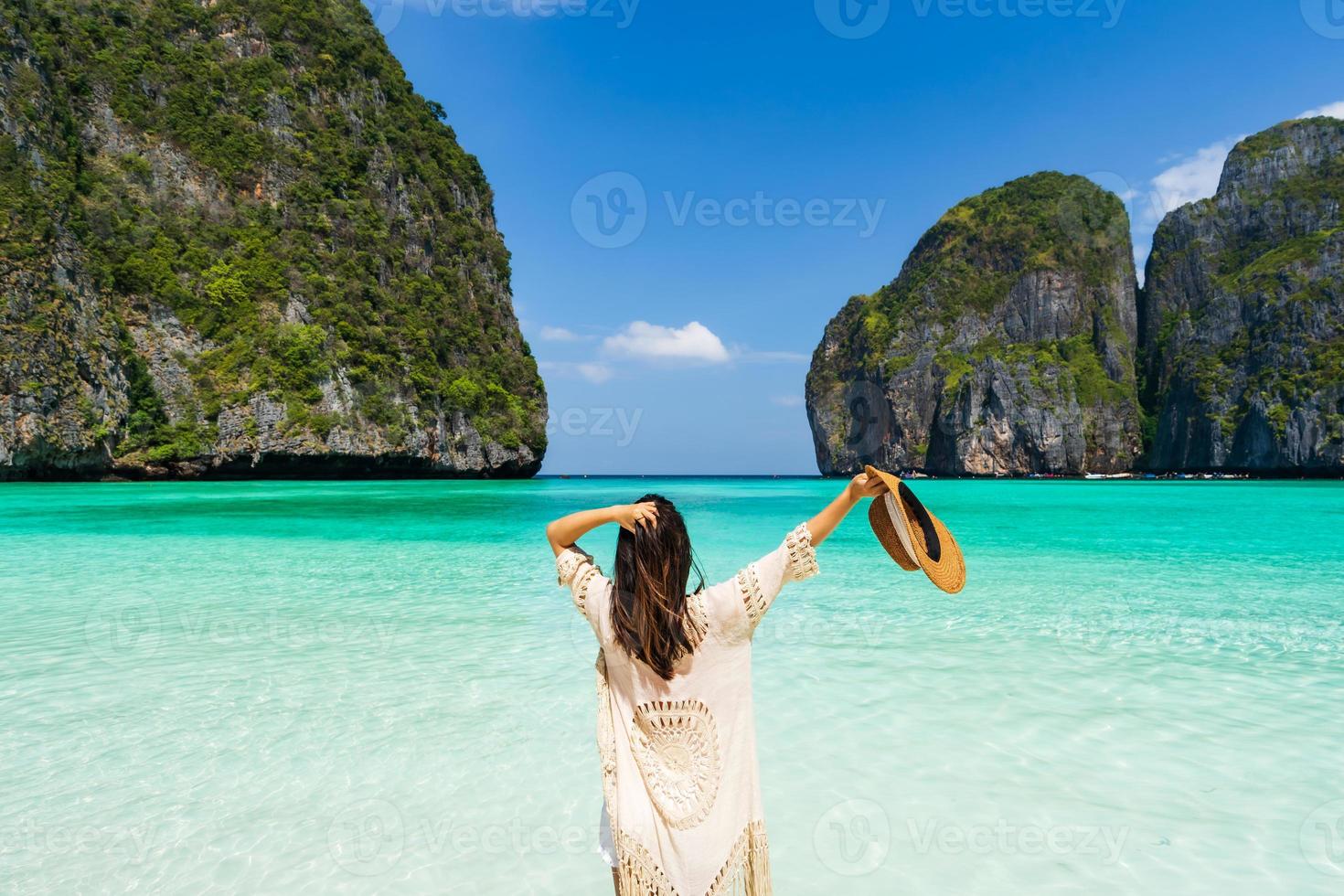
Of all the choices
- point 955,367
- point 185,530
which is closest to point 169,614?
point 185,530

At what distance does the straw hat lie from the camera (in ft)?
6.48

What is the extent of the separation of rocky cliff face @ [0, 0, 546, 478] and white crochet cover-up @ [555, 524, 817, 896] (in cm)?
4460

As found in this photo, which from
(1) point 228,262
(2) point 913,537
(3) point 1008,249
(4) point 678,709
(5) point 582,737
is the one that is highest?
(3) point 1008,249

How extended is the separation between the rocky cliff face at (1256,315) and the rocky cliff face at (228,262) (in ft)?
237

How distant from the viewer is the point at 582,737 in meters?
4.45

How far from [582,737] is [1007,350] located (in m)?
112

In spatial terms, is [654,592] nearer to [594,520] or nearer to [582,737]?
[594,520]

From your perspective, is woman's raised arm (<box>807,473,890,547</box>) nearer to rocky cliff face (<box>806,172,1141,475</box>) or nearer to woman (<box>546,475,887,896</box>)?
woman (<box>546,475,887,896</box>)

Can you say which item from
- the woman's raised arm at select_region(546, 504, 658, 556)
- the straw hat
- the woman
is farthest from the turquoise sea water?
the woman's raised arm at select_region(546, 504, 658, 556)

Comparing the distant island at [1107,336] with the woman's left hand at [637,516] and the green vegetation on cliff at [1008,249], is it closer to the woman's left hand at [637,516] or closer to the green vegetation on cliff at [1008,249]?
the green vegetation on cliff at [1008,249]

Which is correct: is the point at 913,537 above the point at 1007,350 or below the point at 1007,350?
below

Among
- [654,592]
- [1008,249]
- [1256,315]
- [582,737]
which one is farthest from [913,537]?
[1008,249]

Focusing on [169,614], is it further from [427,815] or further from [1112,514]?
[1112,514]

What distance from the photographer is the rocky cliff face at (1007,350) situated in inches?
3686
